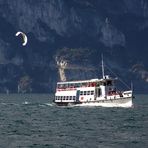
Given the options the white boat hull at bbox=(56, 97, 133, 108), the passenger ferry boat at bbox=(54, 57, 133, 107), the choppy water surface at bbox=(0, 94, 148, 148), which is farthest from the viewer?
the white boat hull at bbox=(56, 97, 133, 108)

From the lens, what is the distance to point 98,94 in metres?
117

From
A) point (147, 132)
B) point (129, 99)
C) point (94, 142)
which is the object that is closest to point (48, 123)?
point (147, 132)

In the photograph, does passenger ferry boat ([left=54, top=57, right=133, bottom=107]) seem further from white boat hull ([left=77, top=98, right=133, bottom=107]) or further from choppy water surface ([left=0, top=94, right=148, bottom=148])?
choppy water surface ([left=0, top=94, right=148, bottom=148])

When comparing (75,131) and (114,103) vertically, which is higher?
(114,103)

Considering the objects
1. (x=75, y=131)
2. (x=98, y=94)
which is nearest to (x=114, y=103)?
(x=98, y=94)

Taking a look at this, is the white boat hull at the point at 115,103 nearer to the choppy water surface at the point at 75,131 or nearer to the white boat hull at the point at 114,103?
the white boat hull at the point at 114,103

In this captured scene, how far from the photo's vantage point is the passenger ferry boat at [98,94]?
115m

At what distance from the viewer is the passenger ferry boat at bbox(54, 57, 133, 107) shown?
11475cm

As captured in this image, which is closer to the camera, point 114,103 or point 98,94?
point 114,103

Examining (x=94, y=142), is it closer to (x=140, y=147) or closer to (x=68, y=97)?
(x=140, y=147)

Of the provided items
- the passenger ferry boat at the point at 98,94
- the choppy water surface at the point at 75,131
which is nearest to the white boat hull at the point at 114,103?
the passenger ferry boat at the point at 98,94

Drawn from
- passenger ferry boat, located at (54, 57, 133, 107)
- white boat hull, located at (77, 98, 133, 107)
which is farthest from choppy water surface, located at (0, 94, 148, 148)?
white boat hull, located at (77, 98, 133, 107)

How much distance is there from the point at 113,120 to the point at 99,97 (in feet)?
98.9

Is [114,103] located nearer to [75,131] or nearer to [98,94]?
[98,94]
